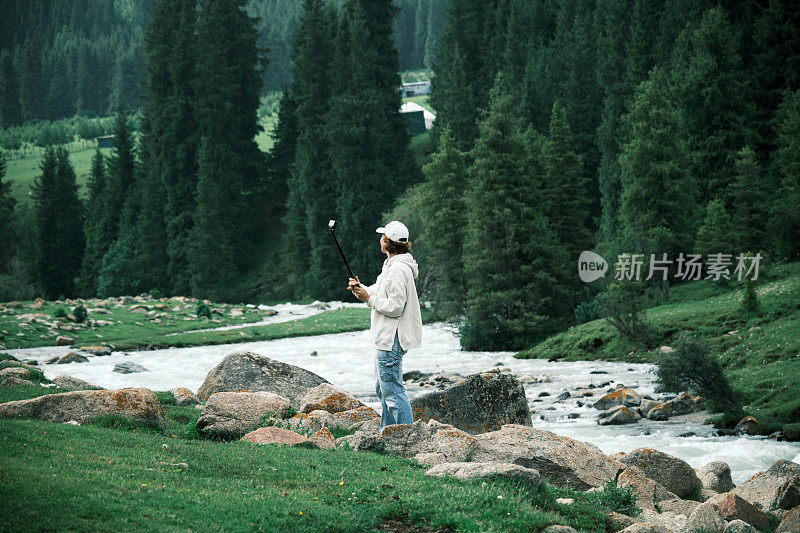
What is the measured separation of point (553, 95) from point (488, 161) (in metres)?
28.8

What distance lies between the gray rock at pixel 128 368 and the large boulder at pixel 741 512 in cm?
2466

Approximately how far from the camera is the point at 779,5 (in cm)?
4803

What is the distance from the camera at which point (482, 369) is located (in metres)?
31.9

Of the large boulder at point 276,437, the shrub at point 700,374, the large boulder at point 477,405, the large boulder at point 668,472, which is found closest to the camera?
the large boulder at point 276,437

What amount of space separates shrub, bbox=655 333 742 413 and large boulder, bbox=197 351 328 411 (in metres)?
10.0

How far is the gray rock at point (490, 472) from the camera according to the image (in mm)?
8957

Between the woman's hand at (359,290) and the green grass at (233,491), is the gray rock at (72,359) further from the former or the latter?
the woman's hand at (359,290)

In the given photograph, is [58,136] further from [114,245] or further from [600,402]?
[600,402]

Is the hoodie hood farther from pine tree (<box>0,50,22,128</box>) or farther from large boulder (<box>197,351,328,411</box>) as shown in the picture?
pine tree (<box>0,50,22,128</box>)

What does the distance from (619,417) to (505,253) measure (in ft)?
62.7

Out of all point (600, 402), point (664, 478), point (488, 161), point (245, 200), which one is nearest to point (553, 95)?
point (488, 161)

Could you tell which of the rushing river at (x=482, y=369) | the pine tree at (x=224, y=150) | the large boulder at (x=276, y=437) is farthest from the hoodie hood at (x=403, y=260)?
the pine tree at (x=224, y=150)

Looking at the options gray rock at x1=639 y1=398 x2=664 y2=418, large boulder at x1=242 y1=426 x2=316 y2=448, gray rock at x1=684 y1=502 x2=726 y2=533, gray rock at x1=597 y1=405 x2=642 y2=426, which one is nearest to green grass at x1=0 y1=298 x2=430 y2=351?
gray rock at x1=597 y1=405 x2=642 y2=426

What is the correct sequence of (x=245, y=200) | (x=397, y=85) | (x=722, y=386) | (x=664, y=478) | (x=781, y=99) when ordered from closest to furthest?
1. (x=664, y=478)
2. (x=722, y=386)
3. (x=781, y=99)
4. (x=397, y=85)
5. (x=245, y=200)
